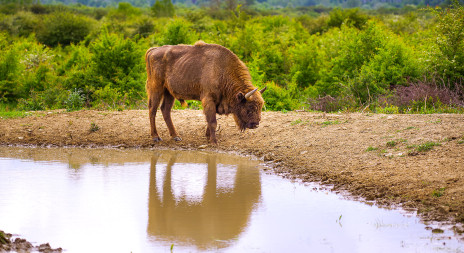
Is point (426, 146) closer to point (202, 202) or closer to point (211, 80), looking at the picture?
point (202, 202)

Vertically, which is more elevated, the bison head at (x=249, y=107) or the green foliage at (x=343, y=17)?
the green foliage at (x=343, y=17)

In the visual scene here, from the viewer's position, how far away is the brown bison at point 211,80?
10625 millimetres

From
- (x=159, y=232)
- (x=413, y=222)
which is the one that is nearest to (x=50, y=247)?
(x=159, y=232)

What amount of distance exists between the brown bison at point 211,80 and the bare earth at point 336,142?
720 mm

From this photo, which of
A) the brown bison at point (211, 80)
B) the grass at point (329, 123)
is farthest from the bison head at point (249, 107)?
the grass at point (329, 123)

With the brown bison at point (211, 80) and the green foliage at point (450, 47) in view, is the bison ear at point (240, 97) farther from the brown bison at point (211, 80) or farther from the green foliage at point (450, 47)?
the green foliage at point (450, 47)

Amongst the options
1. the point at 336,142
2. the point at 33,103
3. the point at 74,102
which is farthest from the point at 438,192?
the point at 33,103

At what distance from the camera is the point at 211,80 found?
424 inches

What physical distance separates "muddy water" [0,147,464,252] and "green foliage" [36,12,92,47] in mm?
25116

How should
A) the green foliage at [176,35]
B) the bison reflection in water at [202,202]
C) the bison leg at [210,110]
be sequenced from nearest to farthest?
the bison reflection in water at [202,202] < the bison leg at [210,110] < the green foliage at [176,35]

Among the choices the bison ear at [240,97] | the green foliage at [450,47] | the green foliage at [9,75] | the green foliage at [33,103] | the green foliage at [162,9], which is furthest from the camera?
the green foliage at [162,9]

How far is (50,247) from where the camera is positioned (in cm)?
539

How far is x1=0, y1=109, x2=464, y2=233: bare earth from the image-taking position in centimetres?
699

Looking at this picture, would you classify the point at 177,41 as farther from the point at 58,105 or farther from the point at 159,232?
the point at 159,232
